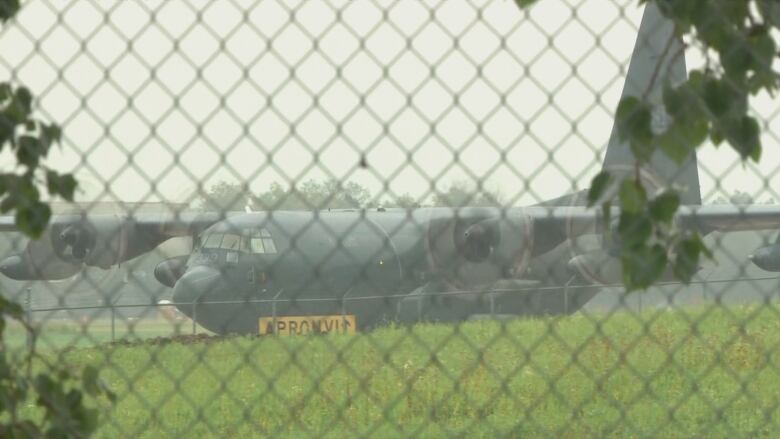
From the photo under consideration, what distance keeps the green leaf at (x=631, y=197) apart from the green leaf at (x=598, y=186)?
3 centimetres

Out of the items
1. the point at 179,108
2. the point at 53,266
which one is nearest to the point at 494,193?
the point at 179,108

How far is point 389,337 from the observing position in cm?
580

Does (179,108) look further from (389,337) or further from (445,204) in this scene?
(389,337)

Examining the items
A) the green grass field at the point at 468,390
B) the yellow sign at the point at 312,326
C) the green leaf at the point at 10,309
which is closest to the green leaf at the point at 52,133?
the green leaf at the point at 10,309

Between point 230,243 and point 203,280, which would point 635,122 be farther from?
point 230,243

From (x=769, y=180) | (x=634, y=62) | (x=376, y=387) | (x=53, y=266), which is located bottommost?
(x=376, y=387)

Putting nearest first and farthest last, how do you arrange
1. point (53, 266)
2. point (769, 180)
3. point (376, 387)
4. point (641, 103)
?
point (641, 103)
point (769, 180)
point (53, 266)
point (376, 387)

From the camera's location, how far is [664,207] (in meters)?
1.72

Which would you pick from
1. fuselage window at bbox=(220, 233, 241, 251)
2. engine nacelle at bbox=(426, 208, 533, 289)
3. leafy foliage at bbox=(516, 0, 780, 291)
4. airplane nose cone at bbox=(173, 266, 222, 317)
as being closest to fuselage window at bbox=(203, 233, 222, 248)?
fuselage window at bbox=(220, 233, 241, 251)

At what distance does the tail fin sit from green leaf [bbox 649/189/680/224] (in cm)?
4

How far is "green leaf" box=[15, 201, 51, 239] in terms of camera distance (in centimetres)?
177

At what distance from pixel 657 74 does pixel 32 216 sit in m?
1.01

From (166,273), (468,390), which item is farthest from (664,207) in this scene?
(468,390)

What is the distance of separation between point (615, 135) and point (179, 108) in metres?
0.70
